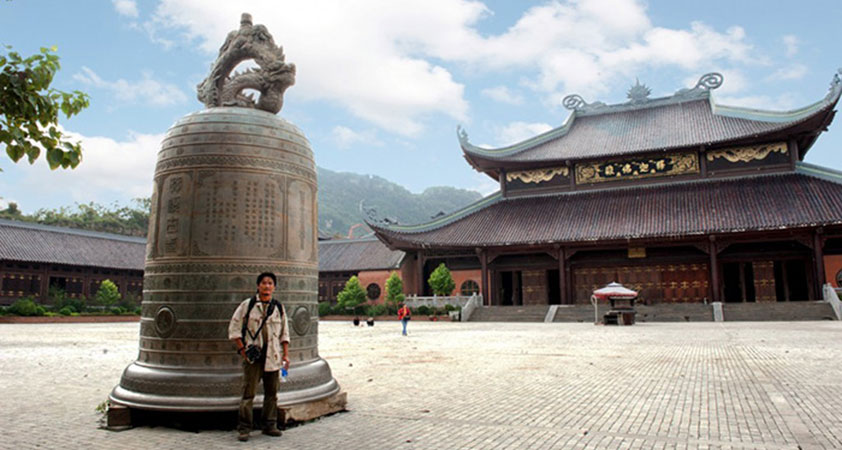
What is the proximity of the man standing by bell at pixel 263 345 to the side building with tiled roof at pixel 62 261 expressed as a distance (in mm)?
34202

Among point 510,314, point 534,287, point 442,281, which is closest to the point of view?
point 510,314

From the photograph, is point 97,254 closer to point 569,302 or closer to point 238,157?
point 569,302

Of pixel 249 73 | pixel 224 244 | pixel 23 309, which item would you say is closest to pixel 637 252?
pixel 249 73

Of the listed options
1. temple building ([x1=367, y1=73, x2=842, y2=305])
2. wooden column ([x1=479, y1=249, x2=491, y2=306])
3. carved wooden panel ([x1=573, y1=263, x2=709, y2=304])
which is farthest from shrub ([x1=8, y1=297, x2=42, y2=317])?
carved wooden panel ([x1=573, y1=263, x2=709, y2=304])

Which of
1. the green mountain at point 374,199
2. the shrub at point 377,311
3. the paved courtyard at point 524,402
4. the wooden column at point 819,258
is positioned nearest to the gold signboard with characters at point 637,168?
the wooden column at point 819,258

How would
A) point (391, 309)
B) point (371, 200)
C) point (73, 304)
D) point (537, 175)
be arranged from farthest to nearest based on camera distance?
1. point (371, 200)
2. point (537, 175)
3. point (73, 304)
4. point (391, 309)

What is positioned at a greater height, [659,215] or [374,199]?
[374,199]

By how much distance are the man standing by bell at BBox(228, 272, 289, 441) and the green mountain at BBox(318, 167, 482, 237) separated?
108531mm

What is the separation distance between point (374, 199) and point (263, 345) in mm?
131103

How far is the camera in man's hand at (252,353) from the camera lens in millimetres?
4246

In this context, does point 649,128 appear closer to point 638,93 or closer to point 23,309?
point 638,93

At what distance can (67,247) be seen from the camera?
35750mm

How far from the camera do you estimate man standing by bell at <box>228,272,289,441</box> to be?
167 inches

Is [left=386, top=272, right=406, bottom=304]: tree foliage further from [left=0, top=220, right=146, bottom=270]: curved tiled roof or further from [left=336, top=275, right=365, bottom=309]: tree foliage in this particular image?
[left=0, top=220, right=146, bottom=270]: curved tiled roof
